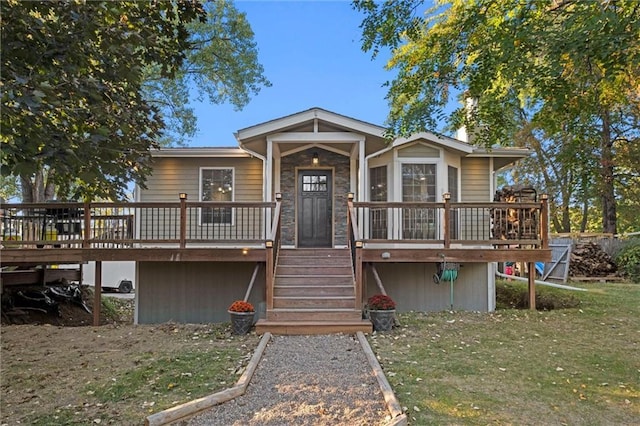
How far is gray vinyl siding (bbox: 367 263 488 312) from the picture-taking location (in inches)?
378

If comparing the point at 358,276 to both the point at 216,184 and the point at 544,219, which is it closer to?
the point at 544,219

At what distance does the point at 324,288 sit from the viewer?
7535 millimetres

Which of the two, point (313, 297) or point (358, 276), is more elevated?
point (358, 276)

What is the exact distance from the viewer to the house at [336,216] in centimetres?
822

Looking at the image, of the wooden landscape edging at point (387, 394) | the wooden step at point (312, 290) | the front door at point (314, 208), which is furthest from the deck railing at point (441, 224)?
the wooden landscape edging at point (387, 394)

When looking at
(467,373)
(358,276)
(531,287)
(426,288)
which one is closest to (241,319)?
(358,276)

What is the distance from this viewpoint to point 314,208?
34.4ft

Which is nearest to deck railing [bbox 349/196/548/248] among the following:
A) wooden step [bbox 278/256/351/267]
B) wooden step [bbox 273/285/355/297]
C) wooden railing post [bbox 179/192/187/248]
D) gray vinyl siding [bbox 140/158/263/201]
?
wooden step [bbox 278/256/351/267]

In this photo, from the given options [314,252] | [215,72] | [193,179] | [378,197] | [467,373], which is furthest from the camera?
[215,72]

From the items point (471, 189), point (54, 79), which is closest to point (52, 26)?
point (54, 79)

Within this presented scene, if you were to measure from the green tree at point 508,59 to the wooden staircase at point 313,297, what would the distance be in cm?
278

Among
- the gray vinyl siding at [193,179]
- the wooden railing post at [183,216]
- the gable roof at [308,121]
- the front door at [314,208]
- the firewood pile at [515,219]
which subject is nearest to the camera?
the wooden railing post at [183,216]

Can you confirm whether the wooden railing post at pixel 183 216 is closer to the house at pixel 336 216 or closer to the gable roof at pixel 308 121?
the house at pixel 336 216

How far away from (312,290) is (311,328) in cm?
98
